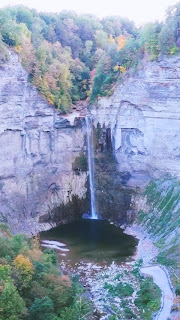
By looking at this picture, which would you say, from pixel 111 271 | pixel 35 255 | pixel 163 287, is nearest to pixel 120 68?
pixel 111 271

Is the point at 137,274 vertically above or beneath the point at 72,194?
beneath

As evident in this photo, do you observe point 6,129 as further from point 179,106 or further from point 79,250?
point 179,106

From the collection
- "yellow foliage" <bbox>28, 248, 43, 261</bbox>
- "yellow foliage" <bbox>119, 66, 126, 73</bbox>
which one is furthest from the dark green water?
"yellow foliage" <bbox>119, 66, 126, 73</bbox>

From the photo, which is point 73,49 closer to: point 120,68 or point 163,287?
point 120,68

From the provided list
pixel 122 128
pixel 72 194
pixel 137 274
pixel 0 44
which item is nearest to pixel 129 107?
pixel 122 128

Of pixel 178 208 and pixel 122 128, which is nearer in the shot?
pixel 178 208

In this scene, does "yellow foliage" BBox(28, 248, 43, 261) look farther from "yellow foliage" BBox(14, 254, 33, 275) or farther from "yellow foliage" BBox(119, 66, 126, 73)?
"yellow foliage" BBox(119, 66, 126, 73)
